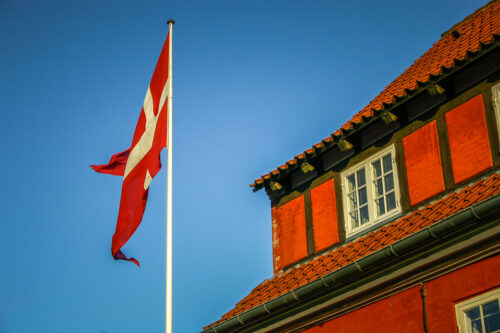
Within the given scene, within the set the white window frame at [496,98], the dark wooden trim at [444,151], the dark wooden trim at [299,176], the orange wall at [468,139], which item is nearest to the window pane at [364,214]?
the dark wooden trim at [299,176]

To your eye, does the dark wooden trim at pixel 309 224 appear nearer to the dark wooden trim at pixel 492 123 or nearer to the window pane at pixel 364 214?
the window pane at pixel 364 214

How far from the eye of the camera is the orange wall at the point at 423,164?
13156 mm

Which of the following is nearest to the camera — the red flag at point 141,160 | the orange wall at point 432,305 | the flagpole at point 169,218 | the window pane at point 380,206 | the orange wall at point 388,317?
the orange wall at point 432,305

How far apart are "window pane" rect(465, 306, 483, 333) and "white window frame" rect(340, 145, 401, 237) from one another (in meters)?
3.02

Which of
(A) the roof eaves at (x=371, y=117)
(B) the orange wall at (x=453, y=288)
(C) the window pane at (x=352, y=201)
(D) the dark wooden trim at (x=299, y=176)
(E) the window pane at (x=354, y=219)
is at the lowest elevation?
(B) the orange wall at (x=453, y=288)

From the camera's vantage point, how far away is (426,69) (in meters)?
15.5

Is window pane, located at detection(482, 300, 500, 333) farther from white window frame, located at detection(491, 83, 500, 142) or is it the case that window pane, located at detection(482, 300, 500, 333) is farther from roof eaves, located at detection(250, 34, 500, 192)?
roof eaves, located at detection(250, 34, 500, 192)

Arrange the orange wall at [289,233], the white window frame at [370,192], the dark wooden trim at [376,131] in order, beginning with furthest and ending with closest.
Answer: the orange wall at [289,233] → the dark wooden trim at [376,131] → the white window frame at [370,192]

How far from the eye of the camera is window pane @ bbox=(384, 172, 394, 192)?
14.0m

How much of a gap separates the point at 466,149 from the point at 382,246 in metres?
2.08

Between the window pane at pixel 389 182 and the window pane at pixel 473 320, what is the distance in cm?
362

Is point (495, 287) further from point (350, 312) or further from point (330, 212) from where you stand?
point (330, 212)

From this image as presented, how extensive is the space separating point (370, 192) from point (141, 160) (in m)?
4.14

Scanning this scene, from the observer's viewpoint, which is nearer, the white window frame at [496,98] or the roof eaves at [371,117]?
the white window frame at [496,98]
